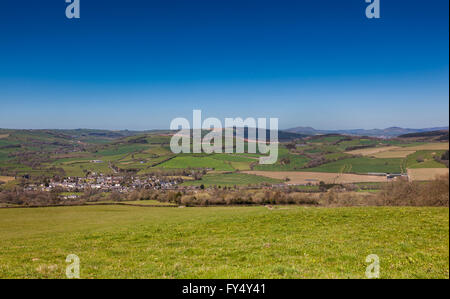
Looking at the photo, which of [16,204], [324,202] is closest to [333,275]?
[324,202]

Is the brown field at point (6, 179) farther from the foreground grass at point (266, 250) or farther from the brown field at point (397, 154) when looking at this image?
the brown field at point (397, 154)

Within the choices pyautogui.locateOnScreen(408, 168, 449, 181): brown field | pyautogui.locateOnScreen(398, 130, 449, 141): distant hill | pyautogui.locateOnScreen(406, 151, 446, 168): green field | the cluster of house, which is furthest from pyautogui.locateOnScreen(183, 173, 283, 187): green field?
pyautogui.locateOnScreen(398, 130, 449, 141): distant hill

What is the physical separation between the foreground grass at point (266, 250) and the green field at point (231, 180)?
5025 cm

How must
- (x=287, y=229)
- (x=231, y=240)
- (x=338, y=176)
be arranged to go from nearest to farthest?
(x=231, y=240) < (x=287, y=229) < (x=338, y=176)

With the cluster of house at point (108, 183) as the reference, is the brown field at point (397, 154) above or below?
above

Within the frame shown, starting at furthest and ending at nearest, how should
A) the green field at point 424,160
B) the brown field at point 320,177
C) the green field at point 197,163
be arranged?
1. the green field at point 197,163
2. the brown field at point 320,177
3. the green field at point 424,160

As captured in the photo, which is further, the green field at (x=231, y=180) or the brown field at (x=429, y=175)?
the green field at (x=231, y=180)

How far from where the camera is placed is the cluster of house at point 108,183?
62656 mm

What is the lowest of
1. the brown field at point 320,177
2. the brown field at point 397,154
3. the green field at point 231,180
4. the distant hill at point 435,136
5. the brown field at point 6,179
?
the green field at point 231,180

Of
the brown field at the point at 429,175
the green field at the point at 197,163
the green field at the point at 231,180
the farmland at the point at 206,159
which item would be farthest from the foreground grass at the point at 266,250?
the green field at the point at 197,163

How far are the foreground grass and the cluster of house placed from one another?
159 feet

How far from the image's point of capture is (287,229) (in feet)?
63.6
